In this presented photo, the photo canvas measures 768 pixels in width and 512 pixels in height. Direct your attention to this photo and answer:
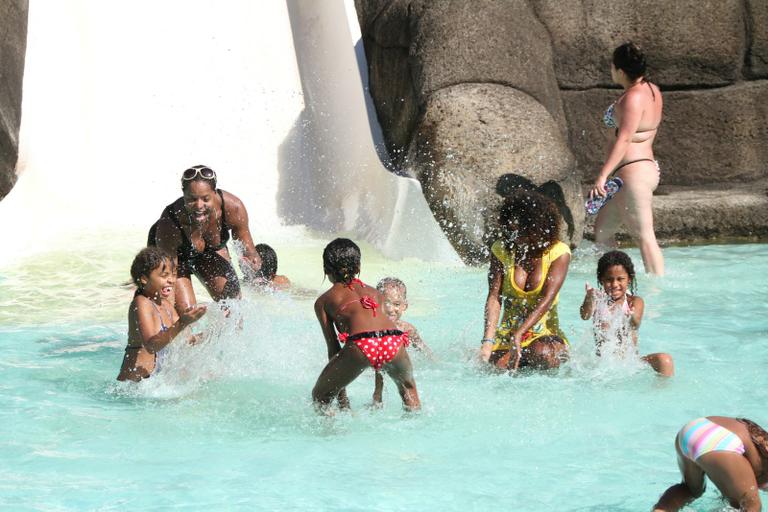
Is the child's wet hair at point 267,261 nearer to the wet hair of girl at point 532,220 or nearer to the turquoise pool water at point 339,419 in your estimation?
the turquoise pool water at point 339,419

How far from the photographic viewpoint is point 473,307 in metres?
7.06

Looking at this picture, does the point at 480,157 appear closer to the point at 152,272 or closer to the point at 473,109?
the point at 473,109

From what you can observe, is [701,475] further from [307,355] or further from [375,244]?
[375,244]

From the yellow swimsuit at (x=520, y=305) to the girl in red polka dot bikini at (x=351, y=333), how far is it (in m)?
0.84

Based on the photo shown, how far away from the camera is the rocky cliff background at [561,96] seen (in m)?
8.79

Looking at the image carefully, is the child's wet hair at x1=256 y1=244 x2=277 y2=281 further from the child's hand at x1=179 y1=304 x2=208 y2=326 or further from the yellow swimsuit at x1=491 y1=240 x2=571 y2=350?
the child's hand at x1=179 y1=304 x2=208 y2=326

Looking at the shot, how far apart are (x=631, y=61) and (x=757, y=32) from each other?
2824 mm

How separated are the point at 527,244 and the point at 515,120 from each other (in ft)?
12.6

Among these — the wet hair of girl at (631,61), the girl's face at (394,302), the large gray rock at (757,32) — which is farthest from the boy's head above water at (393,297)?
the large gray rock at (757,32)

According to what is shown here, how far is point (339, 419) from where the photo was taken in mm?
4629

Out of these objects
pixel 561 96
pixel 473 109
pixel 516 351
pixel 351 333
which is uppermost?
pixel 561 96

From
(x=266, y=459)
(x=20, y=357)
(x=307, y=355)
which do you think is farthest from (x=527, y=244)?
(x=20, y=357)

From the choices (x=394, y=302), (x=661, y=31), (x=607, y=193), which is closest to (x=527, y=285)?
(x=394, y=302)

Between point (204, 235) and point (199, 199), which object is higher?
point (199, 199)
